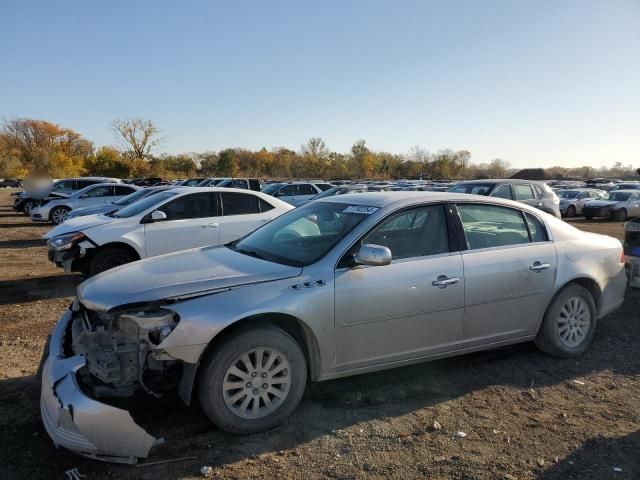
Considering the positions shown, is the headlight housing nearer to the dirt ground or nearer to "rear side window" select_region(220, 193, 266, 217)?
"rear side window" select_region(220, 193, 266, 217)

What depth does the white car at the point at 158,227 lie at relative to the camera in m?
7.61

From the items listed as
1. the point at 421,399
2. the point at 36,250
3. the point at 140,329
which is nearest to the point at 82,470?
the point at 140,329

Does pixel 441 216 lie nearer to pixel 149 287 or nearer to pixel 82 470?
pixel 149 287

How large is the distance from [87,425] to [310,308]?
1.56 m

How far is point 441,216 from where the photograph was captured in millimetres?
Answer: 4422

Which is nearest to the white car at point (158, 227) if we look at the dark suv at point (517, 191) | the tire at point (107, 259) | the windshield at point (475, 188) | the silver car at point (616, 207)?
the tire at point (107, 259)

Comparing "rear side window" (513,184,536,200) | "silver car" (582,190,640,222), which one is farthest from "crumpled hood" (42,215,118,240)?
"silver car" (582,190,640,222)

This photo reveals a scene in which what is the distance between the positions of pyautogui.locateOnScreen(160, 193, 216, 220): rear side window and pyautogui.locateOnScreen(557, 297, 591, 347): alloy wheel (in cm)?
572

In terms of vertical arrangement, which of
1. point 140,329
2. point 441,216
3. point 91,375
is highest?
point 441,216

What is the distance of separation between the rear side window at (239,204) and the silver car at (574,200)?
2332 cm

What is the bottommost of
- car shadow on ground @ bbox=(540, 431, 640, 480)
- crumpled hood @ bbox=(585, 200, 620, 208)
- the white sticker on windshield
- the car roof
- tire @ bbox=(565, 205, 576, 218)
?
tire @ bbox=(565, 205, 576, 218)

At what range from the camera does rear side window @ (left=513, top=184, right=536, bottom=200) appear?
13556 mm

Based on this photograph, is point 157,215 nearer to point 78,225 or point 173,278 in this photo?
point 78,225

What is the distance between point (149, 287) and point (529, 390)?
322 cm
